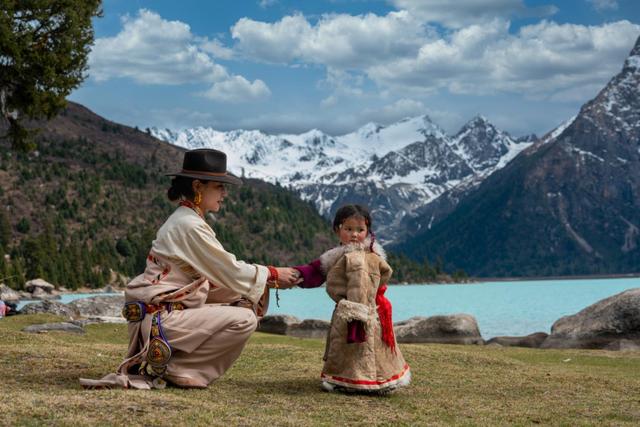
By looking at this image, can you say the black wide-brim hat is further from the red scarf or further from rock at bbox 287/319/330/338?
rock at bbox 287/319/330/338

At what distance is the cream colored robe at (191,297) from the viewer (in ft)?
31.8

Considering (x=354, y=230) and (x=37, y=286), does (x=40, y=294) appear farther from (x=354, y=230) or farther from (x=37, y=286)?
(x=354, y=230)

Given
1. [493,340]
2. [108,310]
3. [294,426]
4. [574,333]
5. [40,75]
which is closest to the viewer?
[294,426]

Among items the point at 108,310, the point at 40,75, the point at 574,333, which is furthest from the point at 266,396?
the point at 108,310

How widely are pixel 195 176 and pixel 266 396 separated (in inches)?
114

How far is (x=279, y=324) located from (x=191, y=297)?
24656 millimetres

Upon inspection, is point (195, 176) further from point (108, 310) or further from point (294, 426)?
point (108, 310)

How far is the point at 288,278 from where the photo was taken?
10.5 metres

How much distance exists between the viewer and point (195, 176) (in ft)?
33.0

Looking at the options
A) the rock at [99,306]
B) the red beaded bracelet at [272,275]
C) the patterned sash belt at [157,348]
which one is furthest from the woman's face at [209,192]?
the rock at [99,306]

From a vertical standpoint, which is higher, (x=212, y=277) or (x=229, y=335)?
(x=212, y=277)

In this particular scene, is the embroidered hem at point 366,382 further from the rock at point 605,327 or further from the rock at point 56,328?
the rock at point 605,327

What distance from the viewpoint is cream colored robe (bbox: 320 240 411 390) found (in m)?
10.6

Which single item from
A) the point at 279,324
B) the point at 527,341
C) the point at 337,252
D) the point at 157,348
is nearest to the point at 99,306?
the point at 279,324
